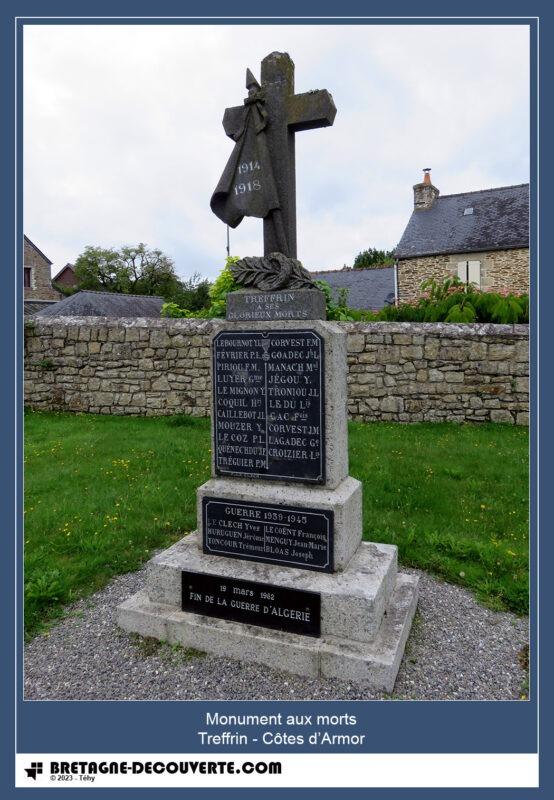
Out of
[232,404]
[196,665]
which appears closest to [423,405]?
[232,404]

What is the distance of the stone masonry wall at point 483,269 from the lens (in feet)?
65.6

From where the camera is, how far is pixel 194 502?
5133 millimetres

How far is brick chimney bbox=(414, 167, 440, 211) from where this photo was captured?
23.6m

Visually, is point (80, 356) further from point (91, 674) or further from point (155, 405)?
point (91, 674)

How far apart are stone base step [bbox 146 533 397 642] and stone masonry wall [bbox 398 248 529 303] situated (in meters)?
19.1

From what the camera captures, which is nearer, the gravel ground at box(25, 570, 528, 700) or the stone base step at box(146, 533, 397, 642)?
the gravel ground at box(25, 570, 528, 700)

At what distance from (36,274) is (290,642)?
118 feet

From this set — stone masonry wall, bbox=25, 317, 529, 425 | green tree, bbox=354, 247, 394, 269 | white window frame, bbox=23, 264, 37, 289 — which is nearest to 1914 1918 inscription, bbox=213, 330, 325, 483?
stone masonry wall, bbox=25, 317, 529, 425

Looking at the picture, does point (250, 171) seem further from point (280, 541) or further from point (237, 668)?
point (237, 668)

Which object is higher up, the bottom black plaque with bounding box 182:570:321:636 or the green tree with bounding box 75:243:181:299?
the green tree with bounding box 75:243:181:299

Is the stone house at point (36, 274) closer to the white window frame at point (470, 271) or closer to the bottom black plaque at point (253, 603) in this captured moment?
the white window frame at point (470, 271)

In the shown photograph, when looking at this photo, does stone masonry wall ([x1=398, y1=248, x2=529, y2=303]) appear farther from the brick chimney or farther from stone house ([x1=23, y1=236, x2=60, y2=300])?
stone house ([x1=23, y1=236, x2=60, y2=300])

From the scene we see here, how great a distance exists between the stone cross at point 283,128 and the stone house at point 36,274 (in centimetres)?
3326

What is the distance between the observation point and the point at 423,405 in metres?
8.84
